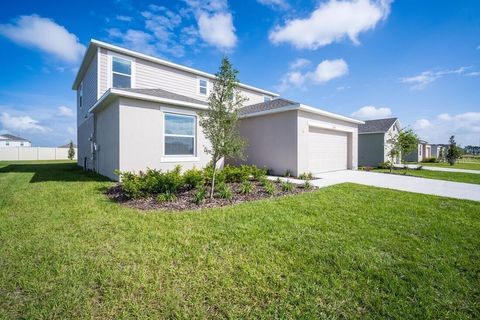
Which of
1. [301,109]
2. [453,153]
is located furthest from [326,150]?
[453,153]

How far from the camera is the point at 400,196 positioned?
21.8 ft

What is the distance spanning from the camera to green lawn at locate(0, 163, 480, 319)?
86.7 inches

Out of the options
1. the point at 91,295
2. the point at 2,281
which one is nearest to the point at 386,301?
the point at 91,295

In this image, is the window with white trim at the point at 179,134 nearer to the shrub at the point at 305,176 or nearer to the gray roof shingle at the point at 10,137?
the shrub at the point at 305,176

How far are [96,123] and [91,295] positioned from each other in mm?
11562

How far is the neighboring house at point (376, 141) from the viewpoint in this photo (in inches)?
817

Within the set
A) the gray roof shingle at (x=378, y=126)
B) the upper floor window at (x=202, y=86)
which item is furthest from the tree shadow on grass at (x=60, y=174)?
the gray roof shingle at (x=378, y=126)

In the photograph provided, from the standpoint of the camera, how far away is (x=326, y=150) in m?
12.5

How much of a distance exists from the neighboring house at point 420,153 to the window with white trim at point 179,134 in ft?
98.3

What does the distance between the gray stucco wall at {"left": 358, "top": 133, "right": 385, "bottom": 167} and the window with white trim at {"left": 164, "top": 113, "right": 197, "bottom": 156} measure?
18.7m

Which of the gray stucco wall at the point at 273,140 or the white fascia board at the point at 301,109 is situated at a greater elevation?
the white fascia board at the point at 301,109

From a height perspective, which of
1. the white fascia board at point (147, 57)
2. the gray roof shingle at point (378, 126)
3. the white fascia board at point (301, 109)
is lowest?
the white fascia board at point (301, 109)

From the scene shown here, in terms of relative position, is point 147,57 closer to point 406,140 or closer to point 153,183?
point 153,183

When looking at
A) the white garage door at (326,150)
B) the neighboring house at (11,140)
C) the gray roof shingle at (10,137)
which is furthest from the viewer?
the gray roof shingle at (10,137)
